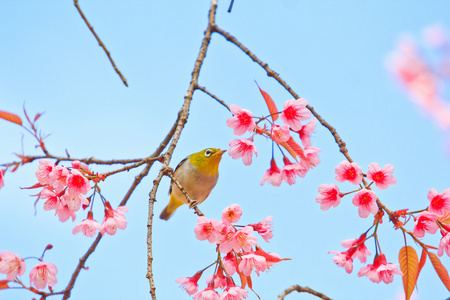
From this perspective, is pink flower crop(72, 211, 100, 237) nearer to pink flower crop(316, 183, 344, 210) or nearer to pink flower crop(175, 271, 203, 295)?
pink flower crop(175, 271, 203, 295)

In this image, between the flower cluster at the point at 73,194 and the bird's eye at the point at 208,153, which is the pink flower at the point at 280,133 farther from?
the bird's eye at the point at 208,153

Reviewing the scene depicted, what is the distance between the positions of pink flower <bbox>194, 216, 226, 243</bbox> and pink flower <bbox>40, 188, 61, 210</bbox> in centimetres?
82

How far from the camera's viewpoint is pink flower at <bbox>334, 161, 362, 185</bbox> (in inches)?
90.1

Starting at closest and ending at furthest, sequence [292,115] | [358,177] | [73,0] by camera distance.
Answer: [358,177], [292,115], [73,0]

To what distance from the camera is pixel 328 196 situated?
7.98ft

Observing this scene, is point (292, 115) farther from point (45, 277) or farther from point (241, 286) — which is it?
point (45, 277)

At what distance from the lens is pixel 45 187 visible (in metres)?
2.41

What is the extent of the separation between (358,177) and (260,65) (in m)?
0.91

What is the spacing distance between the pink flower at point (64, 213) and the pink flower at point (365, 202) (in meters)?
1.52

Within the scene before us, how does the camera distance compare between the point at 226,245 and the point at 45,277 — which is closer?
the point at 226,245

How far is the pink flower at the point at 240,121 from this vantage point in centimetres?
246

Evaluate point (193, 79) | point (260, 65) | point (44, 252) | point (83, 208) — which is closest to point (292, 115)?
point (260, 65)

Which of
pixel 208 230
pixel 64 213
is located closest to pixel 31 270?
pixel 64 213

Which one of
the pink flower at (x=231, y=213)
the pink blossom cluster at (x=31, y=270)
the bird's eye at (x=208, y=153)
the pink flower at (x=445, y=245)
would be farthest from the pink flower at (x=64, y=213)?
the pink flower at (x=445, y=245)
